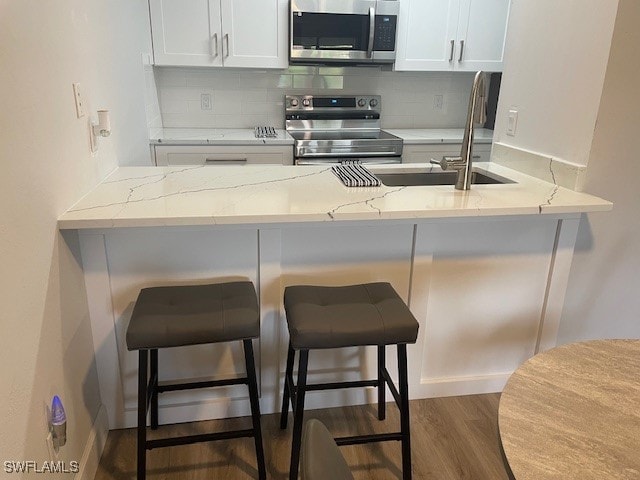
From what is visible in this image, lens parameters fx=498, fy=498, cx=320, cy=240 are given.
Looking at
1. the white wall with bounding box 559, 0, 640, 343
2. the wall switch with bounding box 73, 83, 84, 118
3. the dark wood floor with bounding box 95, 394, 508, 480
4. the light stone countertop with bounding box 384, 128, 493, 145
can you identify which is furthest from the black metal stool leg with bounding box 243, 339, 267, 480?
the light stone countertop with bounding box 384, 128, 493, 145

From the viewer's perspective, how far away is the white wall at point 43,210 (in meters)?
1.15

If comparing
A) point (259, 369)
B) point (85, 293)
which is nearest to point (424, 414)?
point (259, 369)

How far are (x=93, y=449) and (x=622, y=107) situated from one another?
7.44 ft

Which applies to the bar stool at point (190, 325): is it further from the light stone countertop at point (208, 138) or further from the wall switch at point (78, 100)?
the light stone countertop at point (208, 138)

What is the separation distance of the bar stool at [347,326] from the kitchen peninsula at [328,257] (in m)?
0.20

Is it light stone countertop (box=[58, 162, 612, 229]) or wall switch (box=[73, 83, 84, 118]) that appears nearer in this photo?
light stone countertop (box=[58, 162, 612, 229])

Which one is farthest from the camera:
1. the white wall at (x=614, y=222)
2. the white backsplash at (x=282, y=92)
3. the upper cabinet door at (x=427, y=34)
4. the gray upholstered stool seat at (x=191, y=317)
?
the white backsplash at (x=282, y=92)

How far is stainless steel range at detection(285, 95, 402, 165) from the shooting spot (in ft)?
11.7

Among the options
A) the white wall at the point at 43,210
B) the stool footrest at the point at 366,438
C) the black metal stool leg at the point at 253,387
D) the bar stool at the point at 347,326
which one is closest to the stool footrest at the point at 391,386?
the bar stool at the point at 347,326

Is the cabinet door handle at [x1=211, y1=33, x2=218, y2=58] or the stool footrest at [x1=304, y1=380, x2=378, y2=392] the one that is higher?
the cabinet door handle at [x1=211, y1=33, x2=218, y2=58]

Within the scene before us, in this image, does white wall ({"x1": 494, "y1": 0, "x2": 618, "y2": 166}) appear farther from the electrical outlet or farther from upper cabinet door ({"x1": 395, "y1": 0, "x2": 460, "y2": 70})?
the electrical outlet

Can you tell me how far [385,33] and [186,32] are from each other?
1366 millimetres

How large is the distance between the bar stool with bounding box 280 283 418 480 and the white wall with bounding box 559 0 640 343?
37.1 inches

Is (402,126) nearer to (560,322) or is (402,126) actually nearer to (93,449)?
(560,322)
